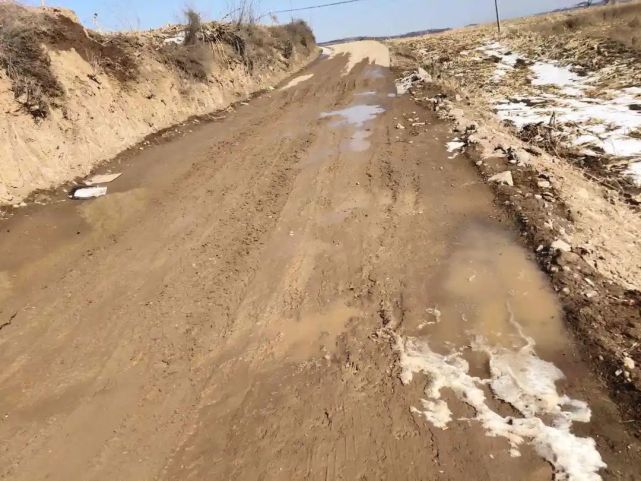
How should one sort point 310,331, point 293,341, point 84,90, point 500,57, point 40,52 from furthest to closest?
point 500,57 → point 84,90 → point 40,52 → point 310,331 → point 293,341

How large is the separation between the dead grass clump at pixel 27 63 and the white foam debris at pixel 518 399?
8160 mm

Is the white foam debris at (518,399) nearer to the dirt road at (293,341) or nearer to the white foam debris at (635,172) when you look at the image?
the dirt road at (293,341)

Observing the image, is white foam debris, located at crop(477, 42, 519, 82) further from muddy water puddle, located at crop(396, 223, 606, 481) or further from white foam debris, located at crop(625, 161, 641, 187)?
muddy water puddle, located at crop(396, 223, 606, 481)

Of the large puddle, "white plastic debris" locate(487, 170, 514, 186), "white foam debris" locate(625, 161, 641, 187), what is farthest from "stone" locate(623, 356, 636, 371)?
the large puddle

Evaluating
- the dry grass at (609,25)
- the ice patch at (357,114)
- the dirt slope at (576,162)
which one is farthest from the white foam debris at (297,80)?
the dry grass at (609,25)

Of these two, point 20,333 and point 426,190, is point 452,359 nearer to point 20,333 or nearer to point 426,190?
point 426,190

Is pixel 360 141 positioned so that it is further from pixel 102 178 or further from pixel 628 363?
pixel 628 363

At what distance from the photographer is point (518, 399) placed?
3.50 meters

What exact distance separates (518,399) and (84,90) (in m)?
10.1

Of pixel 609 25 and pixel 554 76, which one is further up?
pixel 609 25

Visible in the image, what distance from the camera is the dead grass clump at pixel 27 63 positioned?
8.72 metres

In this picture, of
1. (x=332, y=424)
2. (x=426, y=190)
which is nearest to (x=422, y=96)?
(x=426, y=190)

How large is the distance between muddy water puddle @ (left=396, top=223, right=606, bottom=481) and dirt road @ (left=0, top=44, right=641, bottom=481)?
2 cm

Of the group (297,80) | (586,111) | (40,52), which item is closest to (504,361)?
(586,111)
